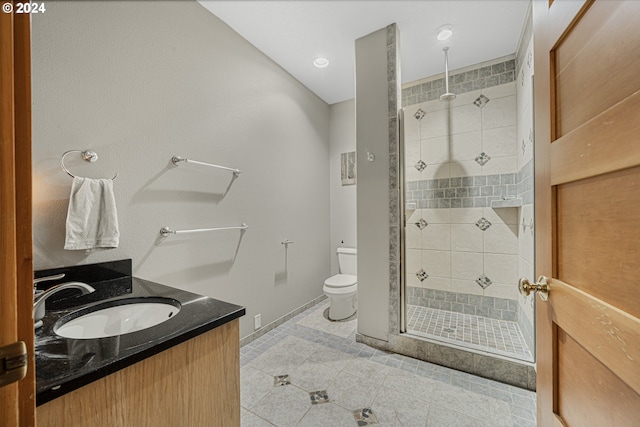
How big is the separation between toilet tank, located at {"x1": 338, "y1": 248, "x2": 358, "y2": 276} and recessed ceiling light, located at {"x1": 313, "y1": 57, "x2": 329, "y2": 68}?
1990mm

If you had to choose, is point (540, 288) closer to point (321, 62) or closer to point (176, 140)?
point (176, 140)

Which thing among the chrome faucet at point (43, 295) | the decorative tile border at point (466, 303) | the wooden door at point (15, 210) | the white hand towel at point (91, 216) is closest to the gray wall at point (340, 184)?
the decorative tile border at point (466, 303)

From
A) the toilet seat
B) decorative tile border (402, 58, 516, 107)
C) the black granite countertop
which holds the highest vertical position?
decorative tile border (402, 58, 516, 107)

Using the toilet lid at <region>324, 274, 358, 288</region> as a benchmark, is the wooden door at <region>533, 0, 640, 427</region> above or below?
above

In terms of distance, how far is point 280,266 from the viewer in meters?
2.57

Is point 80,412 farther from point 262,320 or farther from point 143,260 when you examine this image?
point 262,320

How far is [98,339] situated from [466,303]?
290 cm

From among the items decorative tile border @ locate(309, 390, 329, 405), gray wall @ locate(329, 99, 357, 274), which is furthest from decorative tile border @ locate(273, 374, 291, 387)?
gray wall @ locate(329, 99, 357, 274)

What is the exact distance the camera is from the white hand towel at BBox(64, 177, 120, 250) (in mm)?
1196

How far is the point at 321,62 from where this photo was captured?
2.51 metres

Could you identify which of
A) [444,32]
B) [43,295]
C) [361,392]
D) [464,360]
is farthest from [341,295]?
[444,32]

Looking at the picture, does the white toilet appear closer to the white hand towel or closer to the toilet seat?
the toilet seat

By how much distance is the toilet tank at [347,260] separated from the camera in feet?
9.80

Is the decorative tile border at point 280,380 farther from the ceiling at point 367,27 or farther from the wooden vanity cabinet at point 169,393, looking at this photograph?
the ceiling at point 367,27
